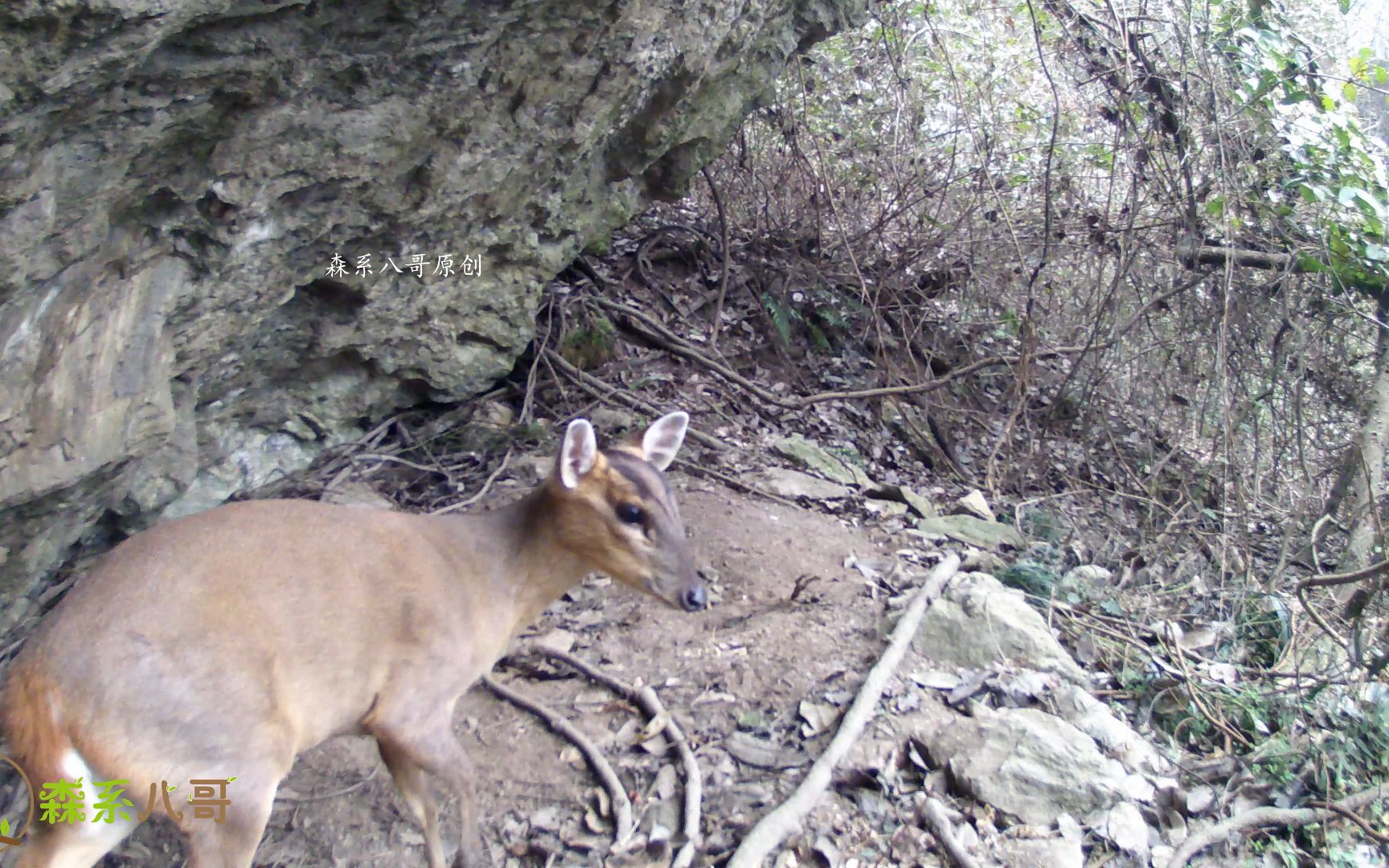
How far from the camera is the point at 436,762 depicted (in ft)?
11.0

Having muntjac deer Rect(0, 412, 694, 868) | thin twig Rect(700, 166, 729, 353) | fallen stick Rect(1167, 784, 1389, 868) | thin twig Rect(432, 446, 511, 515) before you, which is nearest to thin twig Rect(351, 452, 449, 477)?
thin twig Rect(432, 446, 511, 515)

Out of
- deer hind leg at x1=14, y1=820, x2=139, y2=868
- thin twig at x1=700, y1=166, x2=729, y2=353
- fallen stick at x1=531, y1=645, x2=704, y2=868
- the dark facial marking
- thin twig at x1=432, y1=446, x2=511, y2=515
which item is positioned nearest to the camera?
deer hind leg at x1=14, y1=820, x2=139, y2=868

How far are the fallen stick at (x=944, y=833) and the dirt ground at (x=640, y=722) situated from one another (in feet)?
0.91

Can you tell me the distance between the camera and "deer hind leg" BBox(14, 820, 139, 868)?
8.98 feet

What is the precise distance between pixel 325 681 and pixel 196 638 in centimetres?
43

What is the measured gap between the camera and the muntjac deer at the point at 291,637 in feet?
9.00

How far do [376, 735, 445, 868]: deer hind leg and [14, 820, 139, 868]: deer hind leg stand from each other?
817mm

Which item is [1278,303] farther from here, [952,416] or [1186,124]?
[952,416]

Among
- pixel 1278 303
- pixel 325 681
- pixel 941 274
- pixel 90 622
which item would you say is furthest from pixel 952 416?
pixel 90 622

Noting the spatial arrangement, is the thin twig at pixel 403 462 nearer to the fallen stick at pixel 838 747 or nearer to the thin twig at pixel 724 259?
the thin twig at pixel 724 259

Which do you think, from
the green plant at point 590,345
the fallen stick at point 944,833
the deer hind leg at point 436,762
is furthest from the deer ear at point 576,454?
the green plant at point 590,345

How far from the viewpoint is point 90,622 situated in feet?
9.20

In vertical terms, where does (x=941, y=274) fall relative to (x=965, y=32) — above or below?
below

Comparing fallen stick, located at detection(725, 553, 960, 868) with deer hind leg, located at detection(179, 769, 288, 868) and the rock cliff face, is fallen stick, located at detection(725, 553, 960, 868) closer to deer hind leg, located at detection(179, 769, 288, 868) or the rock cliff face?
deer hind leg, located at detection(179, 769, 288, 868)
